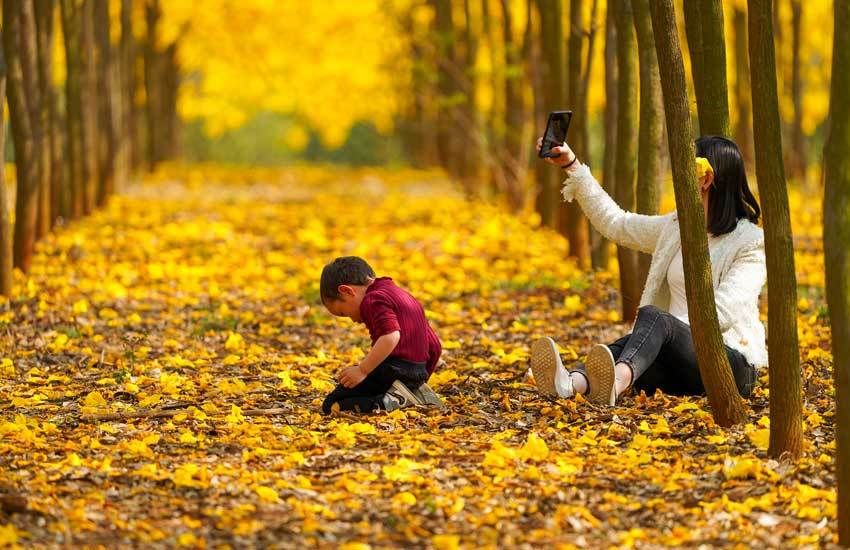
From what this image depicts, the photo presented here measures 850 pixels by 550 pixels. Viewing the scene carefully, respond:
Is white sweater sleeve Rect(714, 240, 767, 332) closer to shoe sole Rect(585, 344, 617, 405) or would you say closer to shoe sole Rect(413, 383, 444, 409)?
shoe sole Rect(585, 344, 617, 405)

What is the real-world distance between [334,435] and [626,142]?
407cm

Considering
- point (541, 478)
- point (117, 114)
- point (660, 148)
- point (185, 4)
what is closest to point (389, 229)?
point (117, 114)

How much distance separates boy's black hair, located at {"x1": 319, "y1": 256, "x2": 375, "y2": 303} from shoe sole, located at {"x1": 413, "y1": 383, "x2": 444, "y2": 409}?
0.60 m

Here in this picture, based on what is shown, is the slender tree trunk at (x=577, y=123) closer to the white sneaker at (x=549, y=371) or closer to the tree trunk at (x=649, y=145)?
the tree trunk at (x=649, y=145)

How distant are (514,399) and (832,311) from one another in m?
2.51

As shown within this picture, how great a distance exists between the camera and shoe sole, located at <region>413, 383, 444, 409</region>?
642 cm

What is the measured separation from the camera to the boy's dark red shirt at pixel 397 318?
20.2 ft

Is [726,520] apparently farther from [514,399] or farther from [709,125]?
[709,125]

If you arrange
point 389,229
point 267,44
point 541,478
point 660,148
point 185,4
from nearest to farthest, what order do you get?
1. point 541,478
2. point 660,148
3. point 389,229
4. point 185,4
5. point 267,44

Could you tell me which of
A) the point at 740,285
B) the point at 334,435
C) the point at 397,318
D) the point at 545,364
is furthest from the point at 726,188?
the point at 334,435

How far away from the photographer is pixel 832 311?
4.41 m

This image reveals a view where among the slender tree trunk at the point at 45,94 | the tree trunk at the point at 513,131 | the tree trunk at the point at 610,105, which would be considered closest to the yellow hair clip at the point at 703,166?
the tree trunk at the point at 610,105

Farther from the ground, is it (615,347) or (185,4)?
(185,4)

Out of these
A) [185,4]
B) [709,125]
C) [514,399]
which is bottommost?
[514,399]
